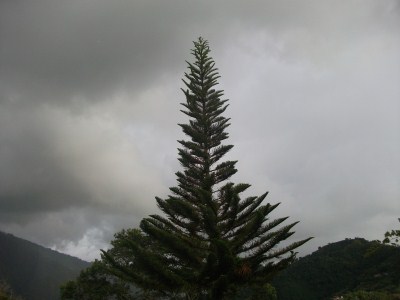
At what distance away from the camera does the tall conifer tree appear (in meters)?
10.9

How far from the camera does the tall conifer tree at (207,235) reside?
10.9 meters

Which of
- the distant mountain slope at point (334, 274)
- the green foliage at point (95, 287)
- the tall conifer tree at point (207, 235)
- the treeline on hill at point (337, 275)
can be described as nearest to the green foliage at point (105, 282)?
the green foliage at point (95, 287)

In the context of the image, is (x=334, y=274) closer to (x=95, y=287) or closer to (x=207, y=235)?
(x=95, y=287)

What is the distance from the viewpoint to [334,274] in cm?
7919

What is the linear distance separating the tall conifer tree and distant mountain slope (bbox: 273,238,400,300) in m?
57.4

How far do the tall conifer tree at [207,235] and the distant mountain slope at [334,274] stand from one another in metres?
57.4

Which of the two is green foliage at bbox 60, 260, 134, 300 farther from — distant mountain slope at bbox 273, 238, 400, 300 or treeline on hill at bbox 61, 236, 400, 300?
distant mountain slope at bbox 273, 238, 400, 300

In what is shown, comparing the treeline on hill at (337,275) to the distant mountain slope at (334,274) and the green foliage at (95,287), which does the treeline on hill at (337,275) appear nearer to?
the distant mountain slope at (334,274)

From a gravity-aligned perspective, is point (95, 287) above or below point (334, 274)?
below

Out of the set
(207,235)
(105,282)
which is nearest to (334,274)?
(105,282)

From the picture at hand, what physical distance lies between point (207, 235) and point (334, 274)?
77.2 metres

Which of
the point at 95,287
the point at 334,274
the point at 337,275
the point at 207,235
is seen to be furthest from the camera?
the point at 334,274

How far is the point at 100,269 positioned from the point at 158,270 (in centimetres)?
1569

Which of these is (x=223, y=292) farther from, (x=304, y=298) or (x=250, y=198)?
(x=304, y=298)
